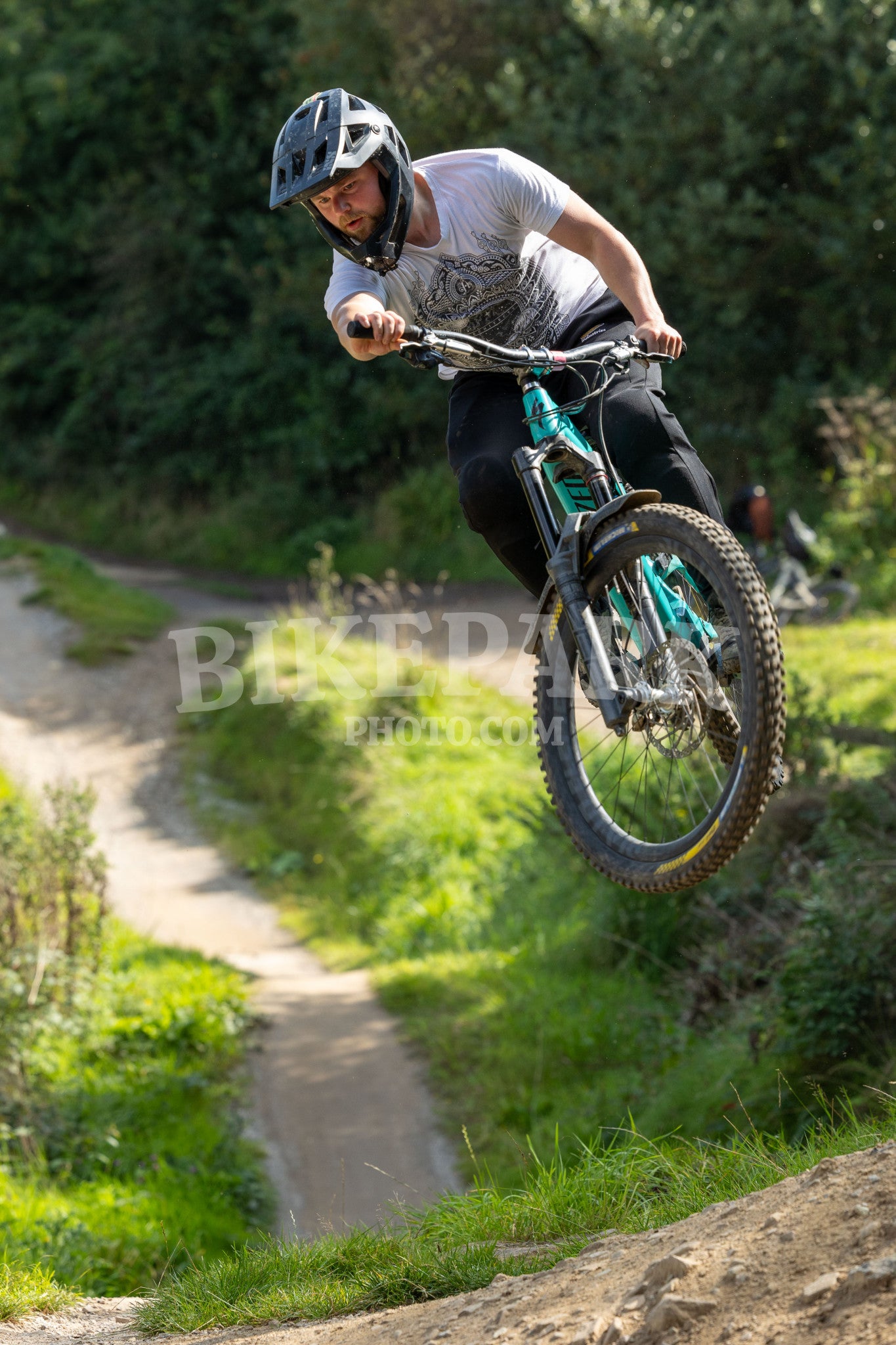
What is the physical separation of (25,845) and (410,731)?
401 centimetres

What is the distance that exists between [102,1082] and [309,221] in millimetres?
14810

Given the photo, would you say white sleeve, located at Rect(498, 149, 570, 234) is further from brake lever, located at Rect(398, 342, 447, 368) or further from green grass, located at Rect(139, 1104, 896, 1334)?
green grass, located at Rect(139, 1104, 896, 1334)

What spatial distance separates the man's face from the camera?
3611 mm

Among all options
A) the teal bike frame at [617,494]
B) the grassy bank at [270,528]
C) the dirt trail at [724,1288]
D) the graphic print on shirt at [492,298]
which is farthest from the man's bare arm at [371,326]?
the grassy bank at [270,528]

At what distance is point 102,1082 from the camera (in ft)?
26.5

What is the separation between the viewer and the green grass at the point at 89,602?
48.0 ft

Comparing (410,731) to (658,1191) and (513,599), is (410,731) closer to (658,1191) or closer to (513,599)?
(513,599)

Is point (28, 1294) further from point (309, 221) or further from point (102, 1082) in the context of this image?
point (309, 221)

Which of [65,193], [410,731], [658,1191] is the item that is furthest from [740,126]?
[65,193]

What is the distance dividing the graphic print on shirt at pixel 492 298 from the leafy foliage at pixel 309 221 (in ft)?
36.6

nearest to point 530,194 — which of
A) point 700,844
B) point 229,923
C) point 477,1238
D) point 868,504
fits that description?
point 700,844

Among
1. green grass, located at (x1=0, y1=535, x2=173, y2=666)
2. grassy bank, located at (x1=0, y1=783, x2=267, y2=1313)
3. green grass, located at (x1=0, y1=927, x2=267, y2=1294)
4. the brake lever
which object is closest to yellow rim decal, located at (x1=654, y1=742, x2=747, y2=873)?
the brake lever

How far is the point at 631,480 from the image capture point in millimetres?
3877

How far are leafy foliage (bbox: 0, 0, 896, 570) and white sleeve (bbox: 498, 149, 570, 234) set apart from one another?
37.2 feet
